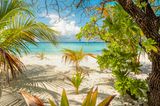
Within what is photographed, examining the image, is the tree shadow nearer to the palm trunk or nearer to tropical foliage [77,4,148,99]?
tropical foliage [77,4,148,99]

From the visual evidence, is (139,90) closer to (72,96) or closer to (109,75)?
(72,96)

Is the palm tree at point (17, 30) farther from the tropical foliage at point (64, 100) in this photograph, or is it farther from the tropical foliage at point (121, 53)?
Answer: the tropical foliage at point (64, 100)

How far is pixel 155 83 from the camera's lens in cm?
412

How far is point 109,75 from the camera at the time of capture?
741 cm

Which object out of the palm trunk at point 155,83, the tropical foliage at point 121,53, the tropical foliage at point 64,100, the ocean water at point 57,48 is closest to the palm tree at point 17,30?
the ocean water at point 57,48

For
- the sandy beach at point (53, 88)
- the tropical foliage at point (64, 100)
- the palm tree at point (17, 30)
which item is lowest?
the sandy beach at point (53, 88)

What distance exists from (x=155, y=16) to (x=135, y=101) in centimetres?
184

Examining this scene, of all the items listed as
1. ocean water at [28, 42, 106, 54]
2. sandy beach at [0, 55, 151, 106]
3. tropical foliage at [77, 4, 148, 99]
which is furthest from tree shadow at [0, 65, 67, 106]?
tropical foliage at [77, 4, 148, 99]

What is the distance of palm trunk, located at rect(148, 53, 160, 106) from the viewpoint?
3992 millimetres

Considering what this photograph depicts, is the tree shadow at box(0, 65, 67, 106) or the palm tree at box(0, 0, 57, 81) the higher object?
the palm tree at box(0, 0, 57, 81)

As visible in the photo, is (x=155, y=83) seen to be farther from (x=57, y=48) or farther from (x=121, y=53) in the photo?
(x=57, y=48)

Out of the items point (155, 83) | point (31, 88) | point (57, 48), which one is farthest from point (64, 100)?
point (57, 48)

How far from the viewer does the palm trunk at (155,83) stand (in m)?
3.99

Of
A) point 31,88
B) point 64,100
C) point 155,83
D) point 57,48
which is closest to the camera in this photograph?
point 64,100
